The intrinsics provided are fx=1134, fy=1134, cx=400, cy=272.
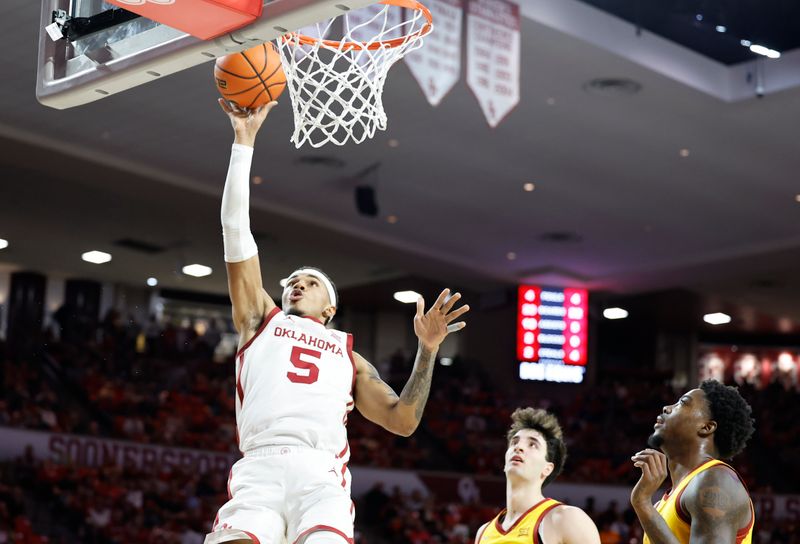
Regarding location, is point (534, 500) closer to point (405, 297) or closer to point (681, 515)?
point (681, 515)

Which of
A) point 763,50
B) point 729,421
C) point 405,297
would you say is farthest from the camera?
point 405,297

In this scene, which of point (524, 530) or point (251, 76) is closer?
point (251, 76)

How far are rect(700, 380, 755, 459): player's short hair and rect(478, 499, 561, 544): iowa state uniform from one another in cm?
80

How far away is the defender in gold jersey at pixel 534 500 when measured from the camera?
4.66m

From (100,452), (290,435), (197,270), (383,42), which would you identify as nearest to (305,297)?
(290,435)

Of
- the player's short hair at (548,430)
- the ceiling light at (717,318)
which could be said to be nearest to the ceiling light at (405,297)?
the ceiling light at (717,318)

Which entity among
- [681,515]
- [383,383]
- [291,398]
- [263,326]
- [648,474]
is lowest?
[681,515]

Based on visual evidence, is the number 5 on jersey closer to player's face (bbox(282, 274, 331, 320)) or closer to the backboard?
player's face (bbox(282, 274, 331, 320))

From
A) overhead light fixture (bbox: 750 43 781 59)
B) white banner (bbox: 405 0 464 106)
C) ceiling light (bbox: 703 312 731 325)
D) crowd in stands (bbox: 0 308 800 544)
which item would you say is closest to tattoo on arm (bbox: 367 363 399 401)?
white banner (bbox: 405 0 464 106)

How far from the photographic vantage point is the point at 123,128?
43.3 feet

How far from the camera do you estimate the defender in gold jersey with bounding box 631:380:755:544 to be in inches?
157

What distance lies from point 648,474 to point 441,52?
571cm

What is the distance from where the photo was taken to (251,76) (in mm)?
4078

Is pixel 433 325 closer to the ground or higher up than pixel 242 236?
closer to the ground
